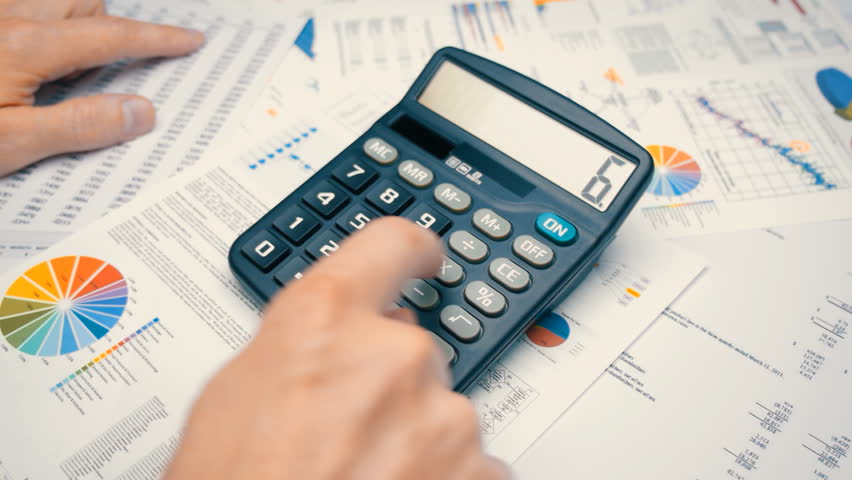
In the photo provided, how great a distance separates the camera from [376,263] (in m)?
0.27

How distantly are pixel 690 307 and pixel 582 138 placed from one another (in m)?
0.13

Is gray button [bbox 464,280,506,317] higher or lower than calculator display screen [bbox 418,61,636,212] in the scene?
lower

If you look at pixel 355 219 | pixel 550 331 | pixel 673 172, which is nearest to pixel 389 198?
pixel 355 219

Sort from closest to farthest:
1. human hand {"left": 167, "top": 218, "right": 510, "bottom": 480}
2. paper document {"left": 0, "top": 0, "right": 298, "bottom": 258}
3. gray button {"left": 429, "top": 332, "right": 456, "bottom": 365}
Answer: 1. human hand {"left": 167, "top": 218, "right": 510, "bottom": 480}
2. gray button {"left": 429, "top": 332, "right": 456, "bottom": 365}
3. paper document {"left": 0, "top": 0, "right": 298, "bottom": 258}

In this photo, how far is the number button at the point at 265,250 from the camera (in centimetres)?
37

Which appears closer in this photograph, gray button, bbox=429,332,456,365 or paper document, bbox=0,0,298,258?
gray button, bbox=429,332,456,365

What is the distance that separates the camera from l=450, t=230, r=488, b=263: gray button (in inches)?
14.8

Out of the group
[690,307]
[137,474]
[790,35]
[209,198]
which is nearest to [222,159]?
[209,198]

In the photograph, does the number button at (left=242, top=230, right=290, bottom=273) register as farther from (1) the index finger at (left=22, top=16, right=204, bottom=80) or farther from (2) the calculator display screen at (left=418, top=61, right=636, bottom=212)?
(1) the index finger at (left=22, top=16, right=204, bottom=80)

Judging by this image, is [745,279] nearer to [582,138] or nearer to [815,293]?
[815,293]

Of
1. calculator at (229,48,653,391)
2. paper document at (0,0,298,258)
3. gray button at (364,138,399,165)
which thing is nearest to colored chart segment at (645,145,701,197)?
calculator at (229,48,653,391)

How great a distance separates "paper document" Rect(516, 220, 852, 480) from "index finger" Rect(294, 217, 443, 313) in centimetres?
14

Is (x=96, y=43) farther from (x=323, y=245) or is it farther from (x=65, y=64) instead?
(x=323, y=245)

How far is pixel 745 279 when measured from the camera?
42 cm
